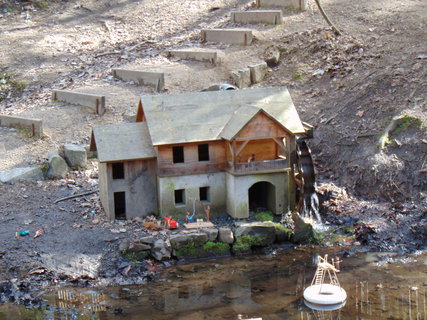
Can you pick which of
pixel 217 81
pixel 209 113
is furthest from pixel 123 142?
pixel 217 81

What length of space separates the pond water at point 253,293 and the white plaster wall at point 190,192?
7.79 feet

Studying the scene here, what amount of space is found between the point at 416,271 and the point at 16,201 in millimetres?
13205

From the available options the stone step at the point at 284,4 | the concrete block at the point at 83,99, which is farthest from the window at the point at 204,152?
the stone step at the point at 284,4

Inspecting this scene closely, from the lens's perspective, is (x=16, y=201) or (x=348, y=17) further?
(x=348, y=17)

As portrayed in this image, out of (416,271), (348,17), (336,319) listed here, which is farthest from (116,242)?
(348,17)

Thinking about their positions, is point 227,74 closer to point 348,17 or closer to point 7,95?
point 348,17

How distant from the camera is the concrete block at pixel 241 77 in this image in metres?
32.7

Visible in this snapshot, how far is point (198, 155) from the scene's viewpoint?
79.1 feet

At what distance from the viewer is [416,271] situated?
21.2 meters

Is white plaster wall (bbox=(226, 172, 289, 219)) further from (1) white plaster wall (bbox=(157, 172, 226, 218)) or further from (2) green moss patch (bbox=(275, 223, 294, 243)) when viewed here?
(2) green moss patch (bbox=(275, 223, 294, 243))

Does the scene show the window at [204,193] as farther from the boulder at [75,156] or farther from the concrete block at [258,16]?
the concrete block at [258,16]

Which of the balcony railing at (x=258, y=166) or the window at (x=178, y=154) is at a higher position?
the window at (x=178, y=154)

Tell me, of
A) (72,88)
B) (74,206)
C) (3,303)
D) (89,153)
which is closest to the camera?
(3,303)

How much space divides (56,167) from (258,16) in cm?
1564
